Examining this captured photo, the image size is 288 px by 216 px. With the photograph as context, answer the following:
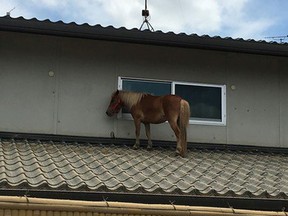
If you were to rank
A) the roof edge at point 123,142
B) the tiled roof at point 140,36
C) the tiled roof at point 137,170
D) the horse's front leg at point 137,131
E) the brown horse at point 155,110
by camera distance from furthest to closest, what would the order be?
1. the horse's front leg at point 137,131
2. the roof edge at point 123,142
3. the brown horse at point 155,110
4. the tiled roof at point 140,36
5. the tiled roof at point 137,170

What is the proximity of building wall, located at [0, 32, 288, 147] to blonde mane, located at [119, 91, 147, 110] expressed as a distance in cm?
41

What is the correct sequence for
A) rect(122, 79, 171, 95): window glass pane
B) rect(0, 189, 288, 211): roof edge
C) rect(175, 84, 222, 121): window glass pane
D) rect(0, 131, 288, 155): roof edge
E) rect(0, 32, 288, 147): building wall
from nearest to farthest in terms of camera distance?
rect(0, 189, 288, 211): roof edge → rect(0, 131, 288, 155): roof edge → rect(0, 32, 288, 147): building wall → rect(122, 79, 171, 95): window glass pane → rect(175, 84, 222, 121): window glass pane

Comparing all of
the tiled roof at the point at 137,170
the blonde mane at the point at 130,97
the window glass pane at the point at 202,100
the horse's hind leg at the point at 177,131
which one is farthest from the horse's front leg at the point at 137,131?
the window glass pane at the point at 202,100

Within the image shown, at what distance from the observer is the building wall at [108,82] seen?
909 cm

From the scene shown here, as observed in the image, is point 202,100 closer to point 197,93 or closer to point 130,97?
point 197,93

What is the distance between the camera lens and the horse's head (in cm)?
909

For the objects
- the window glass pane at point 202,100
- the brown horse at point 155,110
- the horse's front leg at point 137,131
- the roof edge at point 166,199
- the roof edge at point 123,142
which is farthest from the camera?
the window glass pane at point 202,100

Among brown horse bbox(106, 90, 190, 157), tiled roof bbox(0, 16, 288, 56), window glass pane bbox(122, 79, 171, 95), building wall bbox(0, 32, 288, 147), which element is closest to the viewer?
tiled roof bbox(0, 16, 288, 56)

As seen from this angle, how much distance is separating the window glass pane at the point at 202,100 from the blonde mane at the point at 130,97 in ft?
3.13

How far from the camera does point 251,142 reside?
33.0 ft

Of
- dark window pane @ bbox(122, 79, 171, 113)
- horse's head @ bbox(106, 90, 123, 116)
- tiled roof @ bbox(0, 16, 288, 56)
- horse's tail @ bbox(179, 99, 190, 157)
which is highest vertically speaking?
tiled roof @ bbox(0, 16, 288, 56)

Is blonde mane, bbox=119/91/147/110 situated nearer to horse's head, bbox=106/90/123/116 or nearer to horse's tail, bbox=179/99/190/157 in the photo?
horse's head, bbox=106/90/123/116

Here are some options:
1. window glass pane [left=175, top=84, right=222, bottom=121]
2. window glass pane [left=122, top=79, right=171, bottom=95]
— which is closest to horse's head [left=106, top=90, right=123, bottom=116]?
window glass pane [left=122, top=79, right=171, bottom=95]

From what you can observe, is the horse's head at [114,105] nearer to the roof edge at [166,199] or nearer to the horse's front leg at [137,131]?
the horse's front leg at [137,131]
